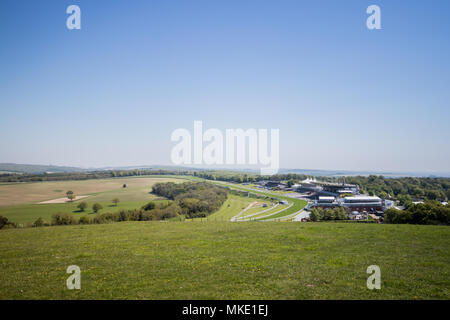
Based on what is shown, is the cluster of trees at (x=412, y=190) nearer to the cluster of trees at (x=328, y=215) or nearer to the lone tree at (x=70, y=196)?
the cluster of trees at (x=328, y=215)

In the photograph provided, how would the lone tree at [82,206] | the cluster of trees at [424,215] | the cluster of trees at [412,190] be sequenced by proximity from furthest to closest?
the cluster of trees at [412,190] → the lone tree at [82,206] → the cluster of trees at [424,215]

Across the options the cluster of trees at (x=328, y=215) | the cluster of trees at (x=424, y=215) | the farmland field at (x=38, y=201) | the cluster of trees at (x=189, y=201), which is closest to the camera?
the cluster of trees at (x=424, y=215)

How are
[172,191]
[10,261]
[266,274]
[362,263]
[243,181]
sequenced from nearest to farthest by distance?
[266,274]
[362,263]
[10,261]
[172,191]
[243,181]

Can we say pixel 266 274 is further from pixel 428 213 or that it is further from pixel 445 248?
pixel 428 213

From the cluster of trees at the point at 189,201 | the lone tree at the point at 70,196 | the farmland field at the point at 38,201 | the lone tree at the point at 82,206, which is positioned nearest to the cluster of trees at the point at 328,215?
the cluster of trees at the point at 189,201

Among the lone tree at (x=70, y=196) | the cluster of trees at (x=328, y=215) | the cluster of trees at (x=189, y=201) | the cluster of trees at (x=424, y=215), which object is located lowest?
the cluster of trees at (x=189, y=201)

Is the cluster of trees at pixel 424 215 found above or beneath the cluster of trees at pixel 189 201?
above

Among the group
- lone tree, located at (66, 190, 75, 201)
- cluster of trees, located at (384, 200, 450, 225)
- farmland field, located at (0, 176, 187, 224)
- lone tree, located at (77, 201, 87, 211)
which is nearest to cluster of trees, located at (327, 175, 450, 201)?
cluster of trees, located at (384, 200, 450, 225)
